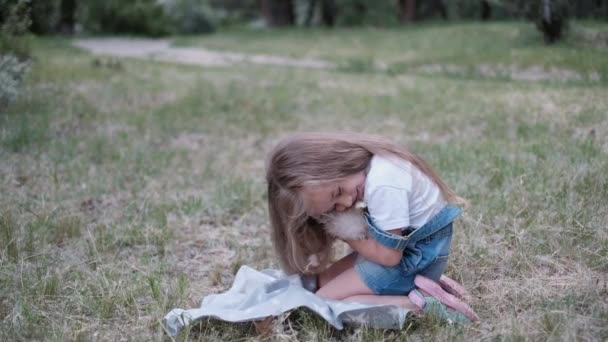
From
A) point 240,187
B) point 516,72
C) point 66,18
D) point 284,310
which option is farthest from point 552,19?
point 66,18

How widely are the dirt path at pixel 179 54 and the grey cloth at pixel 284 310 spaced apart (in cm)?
961

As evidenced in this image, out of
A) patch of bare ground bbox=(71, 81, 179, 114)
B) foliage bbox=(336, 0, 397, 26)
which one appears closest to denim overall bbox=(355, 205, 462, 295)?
patch of bare ground bbox=(71, 81, 179, 114)

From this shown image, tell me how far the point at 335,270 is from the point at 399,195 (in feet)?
1.99

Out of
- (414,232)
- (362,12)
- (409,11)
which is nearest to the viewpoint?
(414,232)

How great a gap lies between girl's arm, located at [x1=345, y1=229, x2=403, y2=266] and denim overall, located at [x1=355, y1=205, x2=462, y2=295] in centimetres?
7

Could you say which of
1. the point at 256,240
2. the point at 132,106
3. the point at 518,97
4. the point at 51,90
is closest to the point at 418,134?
the point at 518,97

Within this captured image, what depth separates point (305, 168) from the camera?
248cm

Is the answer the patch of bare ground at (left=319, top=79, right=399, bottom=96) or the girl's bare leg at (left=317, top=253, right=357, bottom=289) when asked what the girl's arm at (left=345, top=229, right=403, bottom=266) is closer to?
the girl's bare leg at (left=317, top=253, right=357, bottom=289)

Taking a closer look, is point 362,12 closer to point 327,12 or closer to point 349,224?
point 327,12

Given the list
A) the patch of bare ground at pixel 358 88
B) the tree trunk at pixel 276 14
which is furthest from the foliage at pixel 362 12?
the patch of bare ground at pixel 358 88

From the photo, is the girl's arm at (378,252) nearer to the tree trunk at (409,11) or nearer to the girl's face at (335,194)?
the girl's face at (335,194)

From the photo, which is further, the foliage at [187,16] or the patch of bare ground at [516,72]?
the foliage at [187,16]

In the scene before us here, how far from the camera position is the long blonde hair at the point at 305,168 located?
2.48m

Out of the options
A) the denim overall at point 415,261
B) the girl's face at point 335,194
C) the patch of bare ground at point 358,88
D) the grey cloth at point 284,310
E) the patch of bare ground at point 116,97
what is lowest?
the patch of bare ground at point 358,88
